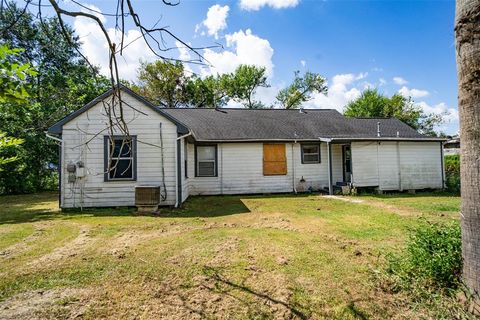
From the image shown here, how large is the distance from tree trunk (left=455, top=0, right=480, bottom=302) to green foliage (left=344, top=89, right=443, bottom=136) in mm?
33833

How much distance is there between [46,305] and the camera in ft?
8.97

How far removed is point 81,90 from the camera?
17594mm

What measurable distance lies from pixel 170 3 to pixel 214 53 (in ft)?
1.65

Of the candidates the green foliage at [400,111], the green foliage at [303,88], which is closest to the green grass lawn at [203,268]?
the green foliage at [303,88]

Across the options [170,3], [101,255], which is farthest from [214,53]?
[101,255]

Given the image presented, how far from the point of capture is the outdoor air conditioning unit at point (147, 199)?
8156 millimetres

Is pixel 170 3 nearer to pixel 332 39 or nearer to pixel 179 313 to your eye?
pixel 179 313

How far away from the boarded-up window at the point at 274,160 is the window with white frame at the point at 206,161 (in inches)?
95.3

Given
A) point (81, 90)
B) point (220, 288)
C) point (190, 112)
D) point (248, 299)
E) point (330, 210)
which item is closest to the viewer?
point (248, 299)

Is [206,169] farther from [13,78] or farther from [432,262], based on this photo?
[13,78]

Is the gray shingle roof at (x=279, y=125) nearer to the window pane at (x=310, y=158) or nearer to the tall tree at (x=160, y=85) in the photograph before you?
the window pane at (x=310, y=158)

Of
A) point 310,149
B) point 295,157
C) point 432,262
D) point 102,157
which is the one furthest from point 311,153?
point 432,262

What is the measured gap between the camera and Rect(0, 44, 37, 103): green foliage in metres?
1.47

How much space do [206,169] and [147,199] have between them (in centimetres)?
455
